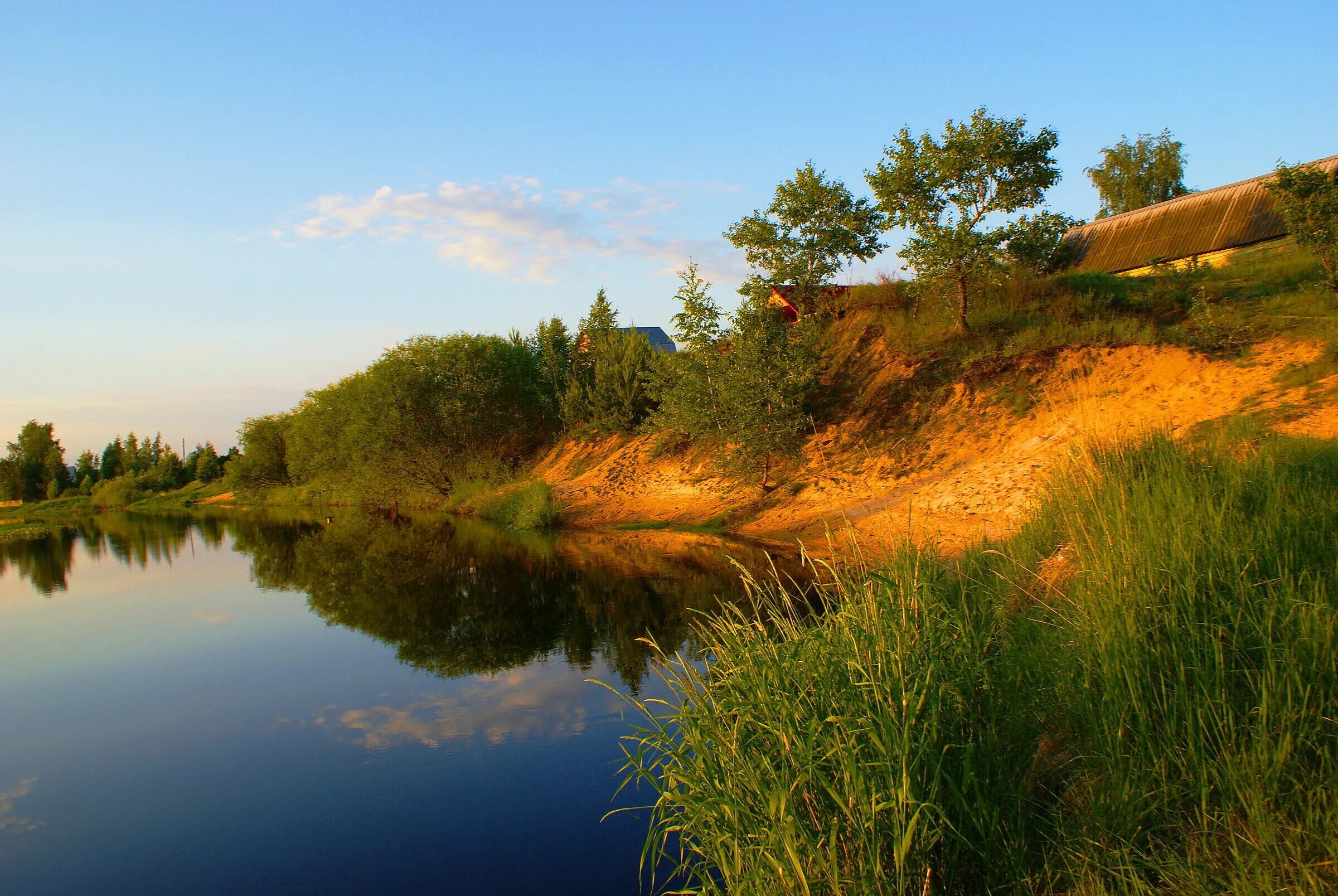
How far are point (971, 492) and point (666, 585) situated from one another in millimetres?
7176

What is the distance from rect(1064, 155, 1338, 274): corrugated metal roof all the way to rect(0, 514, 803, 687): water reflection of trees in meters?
22.1

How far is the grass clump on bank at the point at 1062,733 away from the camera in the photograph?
3.53m

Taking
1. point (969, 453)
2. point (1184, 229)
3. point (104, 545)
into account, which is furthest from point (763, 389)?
point (104, 545)

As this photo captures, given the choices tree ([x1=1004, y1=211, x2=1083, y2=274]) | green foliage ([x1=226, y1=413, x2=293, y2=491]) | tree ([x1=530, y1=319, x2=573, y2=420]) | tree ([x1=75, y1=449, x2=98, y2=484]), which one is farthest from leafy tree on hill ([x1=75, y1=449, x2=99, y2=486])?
tree ([x1=1004, y1=211, x2=1083, y2=274])

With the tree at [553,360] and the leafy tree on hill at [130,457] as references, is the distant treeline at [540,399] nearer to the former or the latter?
the tree at [553,360]

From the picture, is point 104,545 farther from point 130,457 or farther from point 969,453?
point 130,457

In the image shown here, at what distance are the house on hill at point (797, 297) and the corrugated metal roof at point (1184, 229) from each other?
10.2m

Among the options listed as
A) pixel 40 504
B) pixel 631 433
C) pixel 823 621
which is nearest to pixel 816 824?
pixel 823 621

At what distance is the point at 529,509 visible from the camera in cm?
2830

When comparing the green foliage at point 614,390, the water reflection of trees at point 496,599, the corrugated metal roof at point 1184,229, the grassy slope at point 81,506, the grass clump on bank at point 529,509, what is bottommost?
the water reflection of trees at point 496,599

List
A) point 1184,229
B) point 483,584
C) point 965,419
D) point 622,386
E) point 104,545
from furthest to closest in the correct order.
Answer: point 622,386 → point 104,545 → point 1184,229 → point 965,419 → point 483,584

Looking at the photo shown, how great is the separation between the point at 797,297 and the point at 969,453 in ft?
35.1

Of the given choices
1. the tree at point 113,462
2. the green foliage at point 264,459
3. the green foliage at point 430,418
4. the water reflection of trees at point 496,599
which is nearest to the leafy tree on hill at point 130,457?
the tree at point 113,462

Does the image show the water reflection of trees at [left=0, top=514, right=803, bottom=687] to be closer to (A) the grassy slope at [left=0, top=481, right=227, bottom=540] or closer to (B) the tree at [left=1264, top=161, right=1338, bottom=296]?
(B) the tree at [left=1264, top=161, right=1338, bottom=296]
